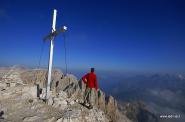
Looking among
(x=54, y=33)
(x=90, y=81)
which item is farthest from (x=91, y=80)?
(x=54, y=33)

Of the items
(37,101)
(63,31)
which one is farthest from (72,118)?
(63,31)

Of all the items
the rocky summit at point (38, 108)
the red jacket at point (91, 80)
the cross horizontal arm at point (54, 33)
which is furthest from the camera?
the red jacket at point (91, 80)

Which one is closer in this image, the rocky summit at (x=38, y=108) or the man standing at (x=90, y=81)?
the rocky summit at (x=38, y=108)

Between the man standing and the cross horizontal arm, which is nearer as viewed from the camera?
the cross horizontal arm

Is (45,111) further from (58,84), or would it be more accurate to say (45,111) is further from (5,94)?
(58,84)

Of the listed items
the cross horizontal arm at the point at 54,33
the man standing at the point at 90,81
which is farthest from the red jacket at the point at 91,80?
the cross horizontal arm at the point at 54,33

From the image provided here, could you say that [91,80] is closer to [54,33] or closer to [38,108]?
[38,108]

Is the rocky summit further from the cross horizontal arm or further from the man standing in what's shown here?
the cross horizontal arm

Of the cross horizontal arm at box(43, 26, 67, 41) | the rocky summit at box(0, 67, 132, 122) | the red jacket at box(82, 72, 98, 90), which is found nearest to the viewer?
the rocky summit at box(0, 67, 132, 122)

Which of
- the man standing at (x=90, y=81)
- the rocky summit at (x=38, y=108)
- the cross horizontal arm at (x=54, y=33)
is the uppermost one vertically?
the cross horizontal arm at (x=54, y=33)

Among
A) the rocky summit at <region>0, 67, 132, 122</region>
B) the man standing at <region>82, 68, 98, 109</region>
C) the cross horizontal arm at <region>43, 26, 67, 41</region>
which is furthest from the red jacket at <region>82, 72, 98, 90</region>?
the cross horizontal arm at <region>43, 26, 67, 41</region>

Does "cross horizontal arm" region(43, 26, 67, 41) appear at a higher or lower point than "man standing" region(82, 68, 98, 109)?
higher

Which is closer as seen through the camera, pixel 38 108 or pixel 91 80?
pixel 38 108

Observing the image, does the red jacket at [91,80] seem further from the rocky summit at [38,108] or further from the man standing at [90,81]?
the rocky summit at [38,108]
